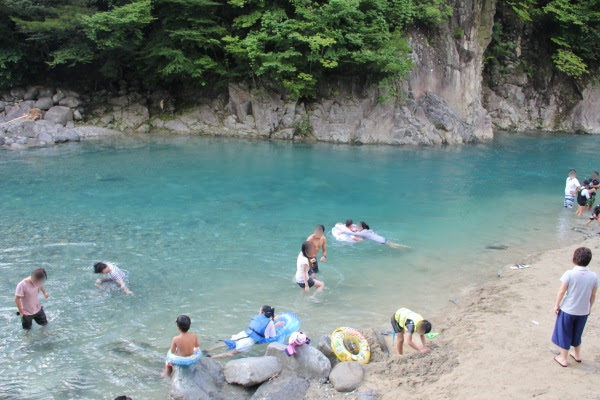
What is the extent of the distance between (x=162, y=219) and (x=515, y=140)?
82.5ft

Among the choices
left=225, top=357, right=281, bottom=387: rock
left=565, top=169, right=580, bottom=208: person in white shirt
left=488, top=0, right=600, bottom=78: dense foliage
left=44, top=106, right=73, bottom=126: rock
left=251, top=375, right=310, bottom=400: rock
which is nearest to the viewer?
left=251, top=375, right=310, bottom=400: rock

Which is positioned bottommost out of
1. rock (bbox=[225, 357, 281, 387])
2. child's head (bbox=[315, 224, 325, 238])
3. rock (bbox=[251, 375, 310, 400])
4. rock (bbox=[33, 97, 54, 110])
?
rock (bbox=[251, 375, 310, 400])

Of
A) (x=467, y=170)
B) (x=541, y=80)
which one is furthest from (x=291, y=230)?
(x=541, y=80)

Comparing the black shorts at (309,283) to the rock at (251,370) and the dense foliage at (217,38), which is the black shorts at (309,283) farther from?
the dense foliage at (217,38)

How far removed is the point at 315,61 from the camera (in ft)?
85.1

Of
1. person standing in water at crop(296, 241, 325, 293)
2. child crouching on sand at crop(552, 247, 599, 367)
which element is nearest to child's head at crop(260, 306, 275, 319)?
person standing in water at crop(296, 241, 325, 293)

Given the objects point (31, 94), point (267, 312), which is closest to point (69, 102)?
point (31, 94)

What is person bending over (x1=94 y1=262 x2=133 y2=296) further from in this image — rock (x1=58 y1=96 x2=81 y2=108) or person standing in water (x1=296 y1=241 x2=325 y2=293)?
rock (x1=58 y1=96 x2=81 y2=108)

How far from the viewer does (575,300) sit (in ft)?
19.4

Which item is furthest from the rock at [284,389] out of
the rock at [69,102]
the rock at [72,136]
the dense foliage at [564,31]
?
the dense foliage at [564,31]

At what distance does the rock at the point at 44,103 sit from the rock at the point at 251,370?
24201mm

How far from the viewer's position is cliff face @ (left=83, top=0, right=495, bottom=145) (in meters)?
26.8

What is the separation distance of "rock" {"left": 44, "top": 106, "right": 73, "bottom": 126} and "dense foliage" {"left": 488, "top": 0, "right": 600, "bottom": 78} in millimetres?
28869

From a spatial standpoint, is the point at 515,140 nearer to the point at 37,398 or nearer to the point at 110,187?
the point at 110,187
